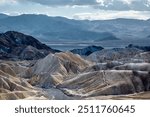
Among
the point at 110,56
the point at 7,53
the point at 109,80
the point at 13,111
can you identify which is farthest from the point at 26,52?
the point at 13,111

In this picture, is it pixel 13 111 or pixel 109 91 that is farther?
pixel 109 91

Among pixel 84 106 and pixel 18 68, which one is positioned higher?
pixel 84 106

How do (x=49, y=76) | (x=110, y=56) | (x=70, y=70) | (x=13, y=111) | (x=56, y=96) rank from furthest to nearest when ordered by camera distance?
(x=110, y=56) < (x=70, y=70) < (x=49, y=76) < (x=56, y=96) < (x=13, y=111)

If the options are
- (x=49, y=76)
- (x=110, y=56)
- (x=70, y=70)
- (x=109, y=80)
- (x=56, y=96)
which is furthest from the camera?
(x=110, y=56)

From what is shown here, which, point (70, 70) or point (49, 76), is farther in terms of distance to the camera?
point (70, 70)

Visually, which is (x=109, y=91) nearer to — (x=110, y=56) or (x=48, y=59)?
(x=48, y=59)

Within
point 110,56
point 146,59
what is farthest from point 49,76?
point 110,56

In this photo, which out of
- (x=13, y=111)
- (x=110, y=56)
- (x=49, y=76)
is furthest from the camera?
(x=110, y=56)

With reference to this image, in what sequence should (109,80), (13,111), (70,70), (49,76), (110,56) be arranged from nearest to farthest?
1. (13,111)
2. (109,80)
3. (49,76)
4. (70,70)
5. (110,56)

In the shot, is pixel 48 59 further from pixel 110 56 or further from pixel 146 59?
pixel 110 56
